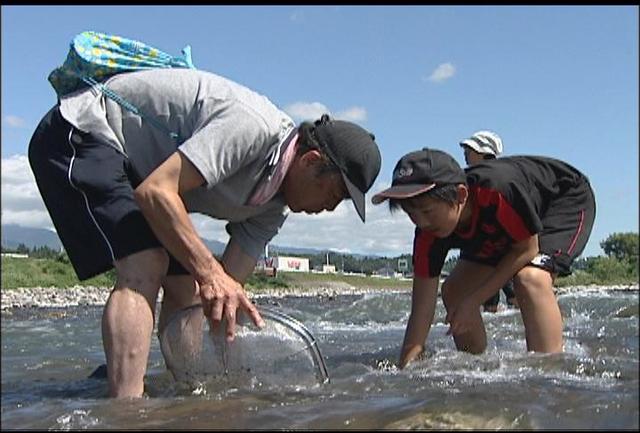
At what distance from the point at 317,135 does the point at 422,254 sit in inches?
50.8

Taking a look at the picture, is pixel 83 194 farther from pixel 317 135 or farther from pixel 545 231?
pixel 545 231

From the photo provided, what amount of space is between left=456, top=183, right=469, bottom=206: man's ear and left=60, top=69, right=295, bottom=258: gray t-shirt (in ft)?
2.81

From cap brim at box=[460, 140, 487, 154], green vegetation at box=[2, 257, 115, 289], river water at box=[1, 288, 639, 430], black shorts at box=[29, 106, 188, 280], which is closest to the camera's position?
river water at box=[1, 288, 639, 430]

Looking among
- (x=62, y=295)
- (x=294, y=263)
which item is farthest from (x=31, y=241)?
(x=62, y=295)

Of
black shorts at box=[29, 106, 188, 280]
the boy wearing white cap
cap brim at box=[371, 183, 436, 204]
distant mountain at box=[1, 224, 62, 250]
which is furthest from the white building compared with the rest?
black shorts at box=[29, 106, 188, 280]

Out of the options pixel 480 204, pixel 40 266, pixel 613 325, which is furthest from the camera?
pixel 40 266

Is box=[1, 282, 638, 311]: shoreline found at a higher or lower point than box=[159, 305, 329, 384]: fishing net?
lower

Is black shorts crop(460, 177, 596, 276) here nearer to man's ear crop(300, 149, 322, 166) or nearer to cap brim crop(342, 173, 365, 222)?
cap brim crop(342, 173, 365, 222)

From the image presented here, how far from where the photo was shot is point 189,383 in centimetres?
341

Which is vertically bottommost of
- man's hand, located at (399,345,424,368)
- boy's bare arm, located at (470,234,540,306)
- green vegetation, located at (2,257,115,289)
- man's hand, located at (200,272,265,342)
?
green vegetation, located at (2,257,115,289)

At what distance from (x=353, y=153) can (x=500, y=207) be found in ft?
3.29

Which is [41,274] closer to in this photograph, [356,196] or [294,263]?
[356,196]

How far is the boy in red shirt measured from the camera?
372 centimetres

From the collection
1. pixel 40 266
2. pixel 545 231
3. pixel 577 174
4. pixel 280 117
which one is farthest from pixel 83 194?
pixel 40 266
